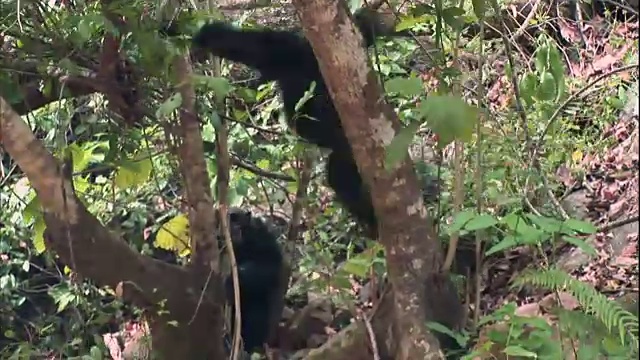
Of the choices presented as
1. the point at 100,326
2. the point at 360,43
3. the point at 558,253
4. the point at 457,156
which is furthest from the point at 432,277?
the point at 100,326

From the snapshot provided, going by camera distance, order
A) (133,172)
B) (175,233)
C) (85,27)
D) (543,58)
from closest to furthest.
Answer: (85,27) → (543,58) → (133,172) → (175,233)

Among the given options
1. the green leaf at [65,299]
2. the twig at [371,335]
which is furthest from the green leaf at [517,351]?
the green leaf at [65,299]

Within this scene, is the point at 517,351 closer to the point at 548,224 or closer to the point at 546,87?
the point at 548,224

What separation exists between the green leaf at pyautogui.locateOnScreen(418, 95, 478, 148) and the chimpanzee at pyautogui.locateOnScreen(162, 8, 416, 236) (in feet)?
3.65

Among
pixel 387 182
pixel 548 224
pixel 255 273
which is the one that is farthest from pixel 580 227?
pixel 255 273

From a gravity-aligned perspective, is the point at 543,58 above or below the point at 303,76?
below

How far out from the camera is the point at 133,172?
280 centimetres

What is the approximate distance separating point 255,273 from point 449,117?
1.92 meters

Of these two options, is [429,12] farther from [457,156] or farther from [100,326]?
[100,326]

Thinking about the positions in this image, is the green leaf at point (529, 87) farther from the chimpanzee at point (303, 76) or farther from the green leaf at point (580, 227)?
the green leaf at point (580, 227)

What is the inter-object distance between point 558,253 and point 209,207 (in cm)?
152

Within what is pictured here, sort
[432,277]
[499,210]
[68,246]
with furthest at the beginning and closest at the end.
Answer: [499,210]
[68,246]
[432,277]

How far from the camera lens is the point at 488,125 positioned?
129 inches

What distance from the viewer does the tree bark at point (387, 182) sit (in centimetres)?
200
